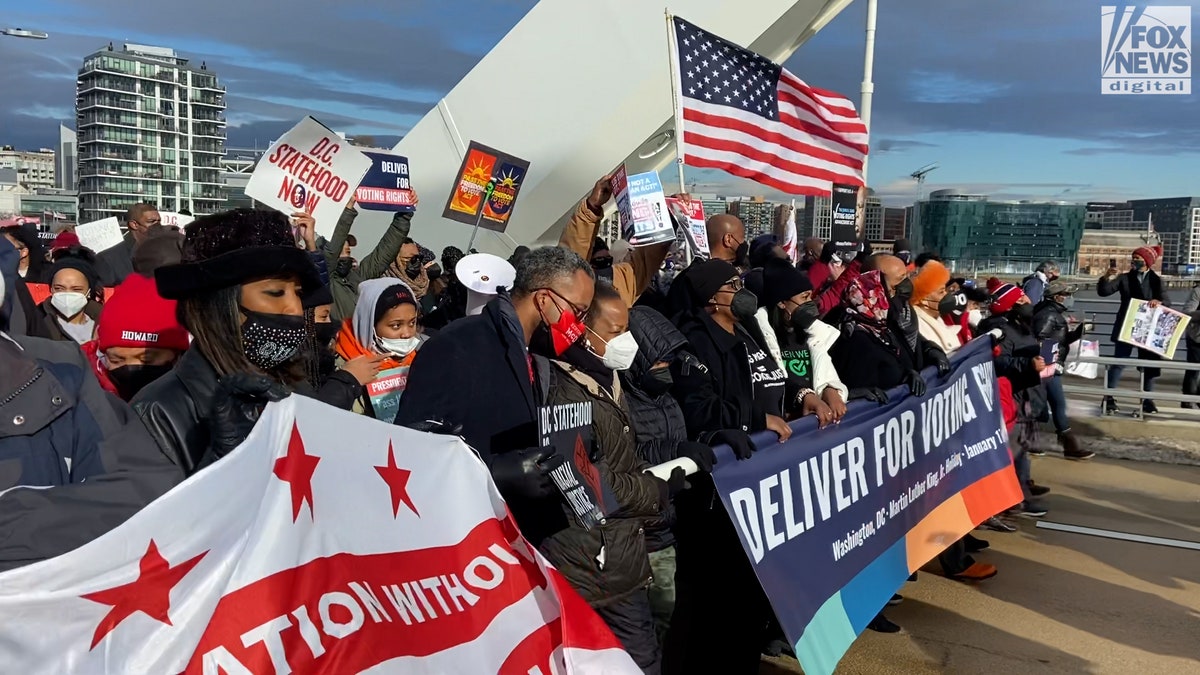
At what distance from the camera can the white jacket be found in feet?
16.0

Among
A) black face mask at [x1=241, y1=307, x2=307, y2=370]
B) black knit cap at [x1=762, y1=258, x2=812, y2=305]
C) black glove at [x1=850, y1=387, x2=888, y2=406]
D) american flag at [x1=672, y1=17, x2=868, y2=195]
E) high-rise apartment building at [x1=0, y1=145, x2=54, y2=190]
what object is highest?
high-rise apartment building at [x1=0, y1=145, x2=54, y2=190]

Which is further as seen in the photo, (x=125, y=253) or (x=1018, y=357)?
(x=125, y=253)

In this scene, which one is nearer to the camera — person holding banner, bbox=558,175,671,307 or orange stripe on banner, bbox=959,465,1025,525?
person holding banner, bbox=558,175,671,307

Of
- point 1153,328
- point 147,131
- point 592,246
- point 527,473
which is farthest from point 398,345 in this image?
point 147,131

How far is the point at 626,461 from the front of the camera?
131 inches

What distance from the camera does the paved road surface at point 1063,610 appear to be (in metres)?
4.77

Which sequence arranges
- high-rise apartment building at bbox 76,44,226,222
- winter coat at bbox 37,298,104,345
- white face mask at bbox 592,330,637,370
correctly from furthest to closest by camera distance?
high-rise apartment building at bbox 76,44,226,222, winter coat at bbox 37,298,104,345, white face mask at bbox 592,330,637,370

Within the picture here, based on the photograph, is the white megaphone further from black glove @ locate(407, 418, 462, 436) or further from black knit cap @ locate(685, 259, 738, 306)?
black glove @ locate(407, 418, 462, 436)

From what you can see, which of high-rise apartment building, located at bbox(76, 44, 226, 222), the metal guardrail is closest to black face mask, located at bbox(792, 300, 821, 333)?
the metal guardrail

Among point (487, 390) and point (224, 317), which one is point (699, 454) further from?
point (224, 317)

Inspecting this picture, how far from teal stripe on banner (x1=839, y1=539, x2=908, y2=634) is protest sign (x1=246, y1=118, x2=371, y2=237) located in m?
4.44

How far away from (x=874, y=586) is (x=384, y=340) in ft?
8.17

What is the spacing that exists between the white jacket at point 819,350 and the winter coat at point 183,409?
3.12 metres

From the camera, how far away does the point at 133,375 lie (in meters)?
2.90
